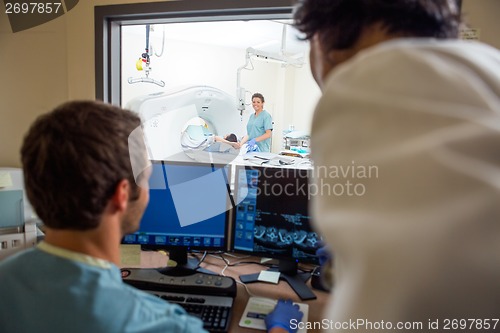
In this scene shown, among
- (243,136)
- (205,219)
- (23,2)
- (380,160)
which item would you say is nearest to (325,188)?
(380,160)

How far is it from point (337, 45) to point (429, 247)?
1.14 ft

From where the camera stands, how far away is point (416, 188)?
335 millimetres

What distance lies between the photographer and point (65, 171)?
0.71 metres

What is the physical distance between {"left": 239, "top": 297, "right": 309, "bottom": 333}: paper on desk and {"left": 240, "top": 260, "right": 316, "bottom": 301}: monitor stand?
11 cm

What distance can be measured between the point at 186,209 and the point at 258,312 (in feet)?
1.64

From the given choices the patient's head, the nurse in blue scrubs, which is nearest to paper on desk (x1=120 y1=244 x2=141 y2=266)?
the patient's head

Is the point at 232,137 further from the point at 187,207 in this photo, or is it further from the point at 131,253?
the point at 131,253

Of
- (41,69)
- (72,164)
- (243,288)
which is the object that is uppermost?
(41,69)

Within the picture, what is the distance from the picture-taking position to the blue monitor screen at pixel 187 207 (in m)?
1.34

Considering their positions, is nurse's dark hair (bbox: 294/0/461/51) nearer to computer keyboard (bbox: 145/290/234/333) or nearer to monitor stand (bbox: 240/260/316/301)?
computer keyboard (bbox: 145/290/234/333)

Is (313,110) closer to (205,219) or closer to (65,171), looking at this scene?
(65,171)

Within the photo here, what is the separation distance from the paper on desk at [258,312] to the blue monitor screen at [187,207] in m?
0.28

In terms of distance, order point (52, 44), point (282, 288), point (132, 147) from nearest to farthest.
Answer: point (132, 147)
point (282, 288)
point (52, 44)

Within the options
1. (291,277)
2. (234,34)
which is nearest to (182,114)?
(291,277)
